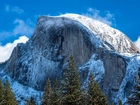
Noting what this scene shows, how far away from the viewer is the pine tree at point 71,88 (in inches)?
1083

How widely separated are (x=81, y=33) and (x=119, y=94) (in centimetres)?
5963

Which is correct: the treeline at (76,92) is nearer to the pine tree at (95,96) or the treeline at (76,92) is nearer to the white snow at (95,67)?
the pine tree at (95,96)

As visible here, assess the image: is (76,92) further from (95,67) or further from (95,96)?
(95,67)

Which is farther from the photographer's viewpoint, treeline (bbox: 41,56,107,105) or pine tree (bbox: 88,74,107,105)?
treeline (bbox: 41,56,107,105)

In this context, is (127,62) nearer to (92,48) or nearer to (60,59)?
(92,48)

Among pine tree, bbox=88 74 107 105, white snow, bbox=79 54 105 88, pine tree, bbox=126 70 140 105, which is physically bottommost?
pine tree, bbox=126 70 140 105

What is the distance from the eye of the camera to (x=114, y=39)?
19912 cm

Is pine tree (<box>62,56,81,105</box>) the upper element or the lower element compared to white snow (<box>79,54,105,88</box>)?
lower

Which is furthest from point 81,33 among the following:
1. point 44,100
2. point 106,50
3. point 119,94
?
point 44,100

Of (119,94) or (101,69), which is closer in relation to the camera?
(119,94)

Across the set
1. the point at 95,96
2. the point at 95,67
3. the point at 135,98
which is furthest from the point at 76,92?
the point at 95,67

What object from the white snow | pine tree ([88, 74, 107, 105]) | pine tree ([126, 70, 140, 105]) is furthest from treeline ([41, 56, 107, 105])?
the white snow

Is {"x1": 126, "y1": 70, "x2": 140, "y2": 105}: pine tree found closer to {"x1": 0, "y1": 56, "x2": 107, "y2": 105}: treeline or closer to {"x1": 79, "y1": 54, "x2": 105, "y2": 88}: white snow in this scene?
{"x1": 0, "y1": 56, "x2": 107, "y2": 105}: treeline

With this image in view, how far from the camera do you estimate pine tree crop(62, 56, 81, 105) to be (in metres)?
27.5
